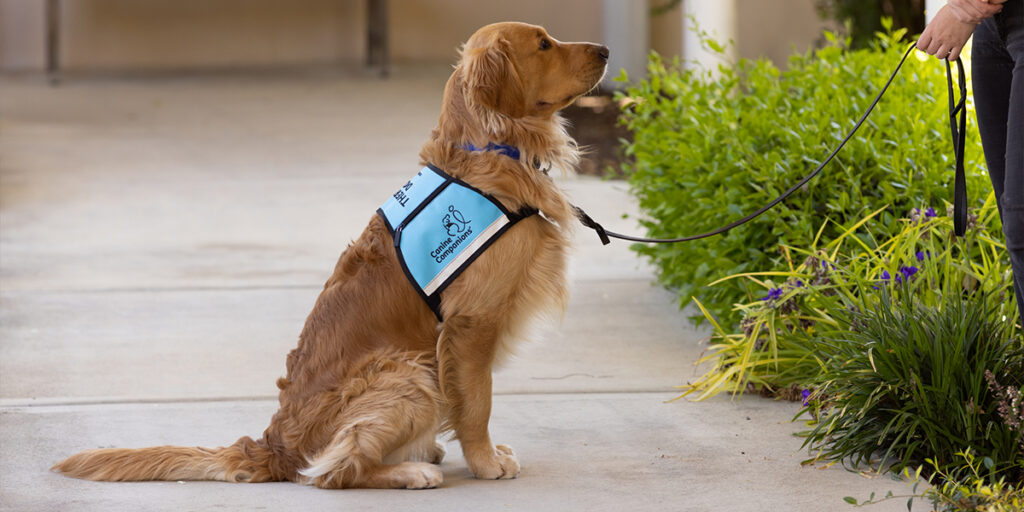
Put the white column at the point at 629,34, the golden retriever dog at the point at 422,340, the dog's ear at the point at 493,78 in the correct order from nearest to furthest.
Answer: the golden retriever dog at the point at 422,340
the dog's ear at the point at 493,78
the white column at the point at 629,34

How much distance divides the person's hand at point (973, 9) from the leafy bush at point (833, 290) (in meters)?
1.13

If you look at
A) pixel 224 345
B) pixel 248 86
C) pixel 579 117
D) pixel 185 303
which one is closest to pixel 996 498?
pixel 224 345

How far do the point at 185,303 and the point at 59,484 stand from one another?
107 inches

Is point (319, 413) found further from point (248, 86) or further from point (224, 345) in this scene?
point (248, 86)

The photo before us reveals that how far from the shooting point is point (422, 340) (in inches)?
147

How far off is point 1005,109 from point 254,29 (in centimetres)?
1510

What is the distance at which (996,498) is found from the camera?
314 centimetres

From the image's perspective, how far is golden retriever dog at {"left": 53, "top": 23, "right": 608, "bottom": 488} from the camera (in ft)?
11.8

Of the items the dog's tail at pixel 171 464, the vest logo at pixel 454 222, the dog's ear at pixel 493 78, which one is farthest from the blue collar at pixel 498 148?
the dog's tail at pixel 171 464

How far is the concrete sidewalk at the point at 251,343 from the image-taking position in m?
3.66

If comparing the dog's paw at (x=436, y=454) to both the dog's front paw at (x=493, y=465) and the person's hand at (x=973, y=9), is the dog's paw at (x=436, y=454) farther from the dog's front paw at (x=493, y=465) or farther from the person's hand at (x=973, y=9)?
the person's hand at (x=973, y=9)

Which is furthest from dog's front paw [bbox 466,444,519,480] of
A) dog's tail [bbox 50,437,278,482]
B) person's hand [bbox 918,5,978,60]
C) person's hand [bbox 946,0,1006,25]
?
person's hand [bbox 946,0,1006,25]

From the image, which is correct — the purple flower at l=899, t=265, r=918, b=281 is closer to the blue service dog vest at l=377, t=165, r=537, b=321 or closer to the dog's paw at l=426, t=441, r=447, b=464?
the blue service dog vest at l=377, t=165, r=537, b=321

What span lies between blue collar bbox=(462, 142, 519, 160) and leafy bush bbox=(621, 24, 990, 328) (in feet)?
5.50
